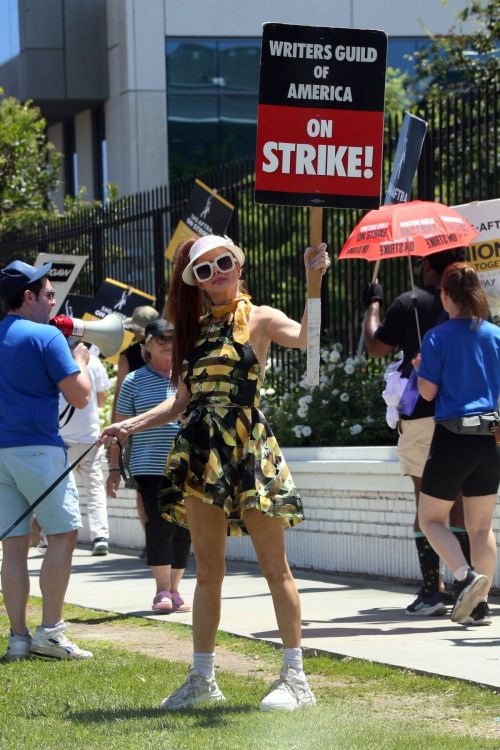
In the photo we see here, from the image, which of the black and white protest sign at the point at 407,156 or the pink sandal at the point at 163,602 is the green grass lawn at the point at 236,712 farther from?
the black and white protest sign at the point at 407,156

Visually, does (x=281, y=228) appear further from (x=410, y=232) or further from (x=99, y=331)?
(x=99, y=331)

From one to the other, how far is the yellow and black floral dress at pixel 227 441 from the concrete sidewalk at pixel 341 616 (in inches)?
50.3

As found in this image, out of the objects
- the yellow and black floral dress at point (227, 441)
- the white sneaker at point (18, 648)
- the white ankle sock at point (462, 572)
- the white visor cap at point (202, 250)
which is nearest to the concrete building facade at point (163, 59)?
the white sneaker at point (18, 648)

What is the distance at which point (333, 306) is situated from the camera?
12.3m

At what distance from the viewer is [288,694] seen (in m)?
5.52

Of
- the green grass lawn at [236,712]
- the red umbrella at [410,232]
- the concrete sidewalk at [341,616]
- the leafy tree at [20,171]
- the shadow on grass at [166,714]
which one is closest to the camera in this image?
the green grass lawn at [236,712]

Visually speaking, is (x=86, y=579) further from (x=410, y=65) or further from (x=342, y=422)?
(x=410, y=65)

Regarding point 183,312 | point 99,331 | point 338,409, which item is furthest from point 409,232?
point 338,409

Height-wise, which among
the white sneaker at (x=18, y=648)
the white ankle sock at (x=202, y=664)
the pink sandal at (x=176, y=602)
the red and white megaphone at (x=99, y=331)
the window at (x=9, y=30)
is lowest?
the pink sandal at (x=176, y=602)

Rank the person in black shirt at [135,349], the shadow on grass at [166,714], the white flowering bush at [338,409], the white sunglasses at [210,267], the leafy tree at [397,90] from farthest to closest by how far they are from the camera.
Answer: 1. the leafy tree at [397,90]
2. the person in black shirt at [135,349]
3. the white flowering bush at [338,409]
4. the white sunglasses at [210,267]
5. the shadow on grass at [166,714]

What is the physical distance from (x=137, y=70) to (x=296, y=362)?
16.3 m

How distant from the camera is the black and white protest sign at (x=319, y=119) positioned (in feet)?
21.2

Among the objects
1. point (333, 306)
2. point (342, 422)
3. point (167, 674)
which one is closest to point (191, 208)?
point (333, 306)

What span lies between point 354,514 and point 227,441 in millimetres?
4528
